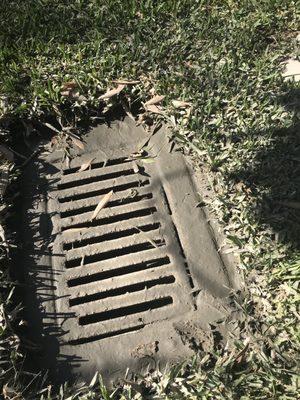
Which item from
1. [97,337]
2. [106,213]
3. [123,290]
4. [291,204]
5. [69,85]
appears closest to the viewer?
[97,337]

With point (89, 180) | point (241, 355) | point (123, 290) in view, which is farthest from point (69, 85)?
point (241, 355)

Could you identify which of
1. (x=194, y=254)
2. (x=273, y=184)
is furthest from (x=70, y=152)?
(x=273, y=184)

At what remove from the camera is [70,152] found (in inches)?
118

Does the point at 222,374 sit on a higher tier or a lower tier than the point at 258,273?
lower

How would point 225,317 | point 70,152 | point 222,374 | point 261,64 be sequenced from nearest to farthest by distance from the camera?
1. point 222,374
2. point 225,317
3. point 70,152
4. point 261,64

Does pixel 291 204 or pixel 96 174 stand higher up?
pixel 96 174

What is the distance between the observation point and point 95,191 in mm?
2855

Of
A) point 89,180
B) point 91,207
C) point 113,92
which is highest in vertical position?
point 113,92

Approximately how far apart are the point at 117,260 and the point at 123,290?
0.16 metres

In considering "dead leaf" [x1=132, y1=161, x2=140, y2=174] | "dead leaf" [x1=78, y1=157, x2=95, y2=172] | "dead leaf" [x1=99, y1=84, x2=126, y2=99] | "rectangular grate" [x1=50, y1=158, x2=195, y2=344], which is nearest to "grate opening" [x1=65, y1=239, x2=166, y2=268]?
"rectangular grate" [x1=50, y1=158, x2=195, y2=344]

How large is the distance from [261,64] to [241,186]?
939mm

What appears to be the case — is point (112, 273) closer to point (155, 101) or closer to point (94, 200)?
point (94, 200)

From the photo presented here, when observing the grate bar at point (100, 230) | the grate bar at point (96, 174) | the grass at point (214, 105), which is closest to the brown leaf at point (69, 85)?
the grass at point (214, 105)

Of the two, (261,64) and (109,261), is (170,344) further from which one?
(261,64)
